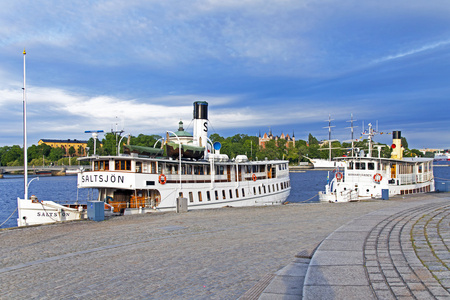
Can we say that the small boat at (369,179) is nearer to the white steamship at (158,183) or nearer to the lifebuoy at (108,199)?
the white steamship at (158,183)

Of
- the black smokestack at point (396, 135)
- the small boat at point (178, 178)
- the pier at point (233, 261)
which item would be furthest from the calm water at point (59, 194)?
the black smokestack at point (396, 135)

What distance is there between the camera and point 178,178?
34.1 meters

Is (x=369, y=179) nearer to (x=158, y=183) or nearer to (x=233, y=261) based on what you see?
(x=158, y=183)

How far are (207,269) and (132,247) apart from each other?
461cm

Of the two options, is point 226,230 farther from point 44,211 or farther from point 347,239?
point 44,211

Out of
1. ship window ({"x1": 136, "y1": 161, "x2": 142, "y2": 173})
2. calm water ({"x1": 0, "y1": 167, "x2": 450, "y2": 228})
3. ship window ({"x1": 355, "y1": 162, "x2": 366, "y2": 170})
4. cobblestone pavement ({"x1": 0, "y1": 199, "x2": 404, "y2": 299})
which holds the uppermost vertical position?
ship window ({"x1": 136, "y1": 161, "x2": 142, "y2": 173})

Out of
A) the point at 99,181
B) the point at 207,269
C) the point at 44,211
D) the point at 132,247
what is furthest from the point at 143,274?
the point at 99,181

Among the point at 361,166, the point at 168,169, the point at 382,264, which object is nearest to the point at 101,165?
the point at 168,169

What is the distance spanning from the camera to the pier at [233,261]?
8.41 meters

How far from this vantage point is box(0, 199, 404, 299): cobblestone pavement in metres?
9.38

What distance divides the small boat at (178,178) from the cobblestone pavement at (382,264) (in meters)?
15.6

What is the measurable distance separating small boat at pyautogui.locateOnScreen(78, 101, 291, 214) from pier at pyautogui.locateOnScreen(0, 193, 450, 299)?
10.6m

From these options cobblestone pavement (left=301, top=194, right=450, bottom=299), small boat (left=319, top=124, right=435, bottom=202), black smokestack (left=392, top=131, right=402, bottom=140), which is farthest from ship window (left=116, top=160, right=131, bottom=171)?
black smokestack (left=392, top=131, right=402, bottom=140)

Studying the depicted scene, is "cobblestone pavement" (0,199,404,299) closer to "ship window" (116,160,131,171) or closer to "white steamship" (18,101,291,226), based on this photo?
"white steamship" (18,101,291,226)
